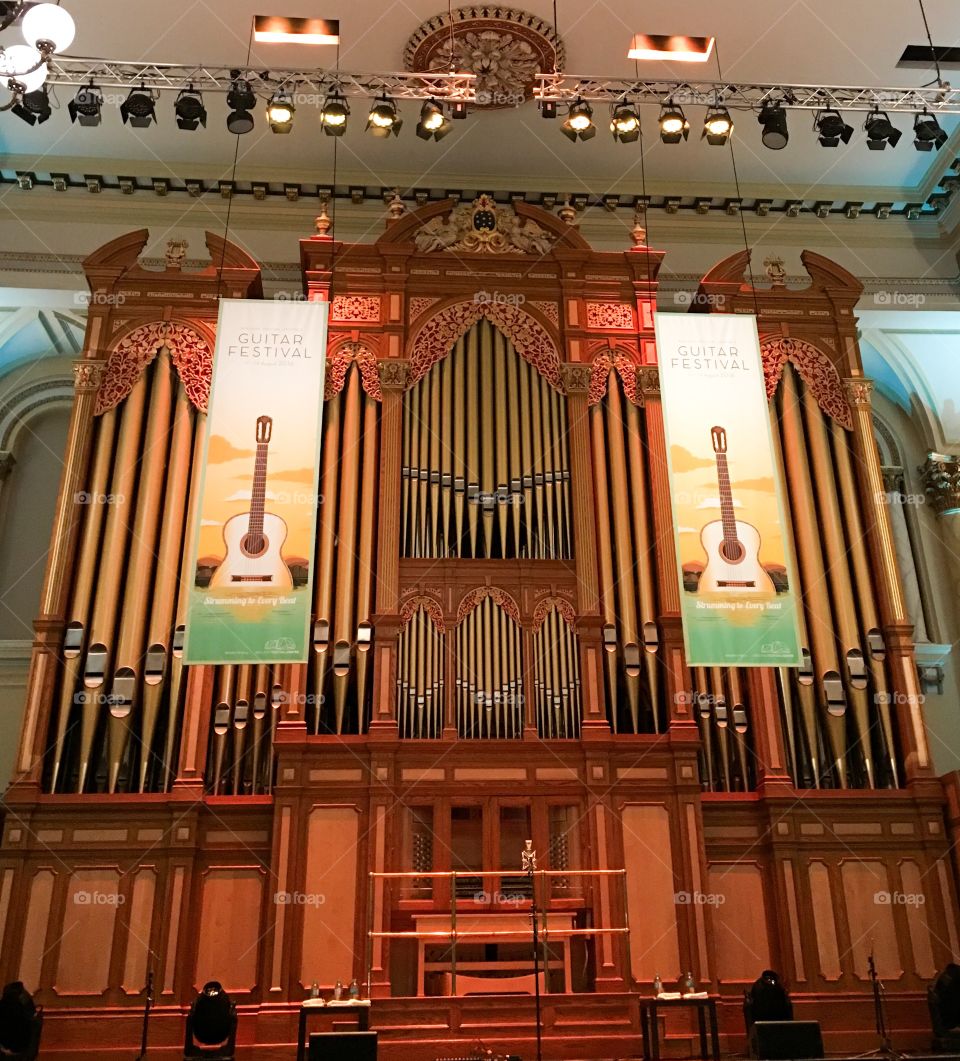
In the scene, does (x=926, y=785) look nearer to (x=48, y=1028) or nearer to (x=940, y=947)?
(x=940, y=947)

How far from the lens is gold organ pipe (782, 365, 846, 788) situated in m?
7.90

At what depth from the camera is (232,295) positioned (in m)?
8.87

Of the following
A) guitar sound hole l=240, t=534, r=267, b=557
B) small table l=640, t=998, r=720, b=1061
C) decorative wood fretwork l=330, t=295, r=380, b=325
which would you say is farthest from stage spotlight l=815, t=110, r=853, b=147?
small table l=640, t=998, r=720, b=1061

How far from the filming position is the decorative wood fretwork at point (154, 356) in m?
8.54

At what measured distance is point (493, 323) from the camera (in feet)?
29.3

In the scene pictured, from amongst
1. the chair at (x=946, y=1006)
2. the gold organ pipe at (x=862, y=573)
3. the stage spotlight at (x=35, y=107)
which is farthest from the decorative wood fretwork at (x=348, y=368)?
the chair at (x=946, y=1006)

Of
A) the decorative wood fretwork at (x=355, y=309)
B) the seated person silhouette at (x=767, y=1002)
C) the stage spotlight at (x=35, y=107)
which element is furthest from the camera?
the decorative wood fretwork at (x=355, y=309)

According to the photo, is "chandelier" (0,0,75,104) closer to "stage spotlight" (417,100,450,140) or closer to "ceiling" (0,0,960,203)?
"stage spotlight" (417,100,450,140)

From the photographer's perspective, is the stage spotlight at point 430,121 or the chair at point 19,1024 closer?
the chair at point 19,1024

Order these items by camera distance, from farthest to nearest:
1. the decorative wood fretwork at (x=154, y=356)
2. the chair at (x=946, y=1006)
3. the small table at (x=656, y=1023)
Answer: the decorative wood fretwork at (x=154, y=356) → the chair at (x=946, y=1006) → the small table at (x=656, y=1023)

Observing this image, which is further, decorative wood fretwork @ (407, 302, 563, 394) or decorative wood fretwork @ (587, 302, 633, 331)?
decorative wood fretwork @ (587, 302, 633, 331)

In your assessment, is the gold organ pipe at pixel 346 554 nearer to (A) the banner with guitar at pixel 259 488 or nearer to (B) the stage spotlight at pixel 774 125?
(A) the banner with guitar at pixel 259 488

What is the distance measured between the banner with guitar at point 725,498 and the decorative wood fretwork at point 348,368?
2.19 meters

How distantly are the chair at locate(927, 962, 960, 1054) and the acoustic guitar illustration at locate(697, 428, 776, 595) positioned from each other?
255 centimetres
